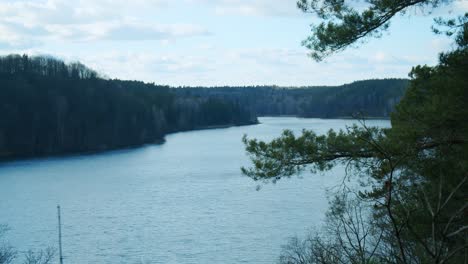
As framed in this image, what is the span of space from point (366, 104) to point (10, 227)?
63.1m

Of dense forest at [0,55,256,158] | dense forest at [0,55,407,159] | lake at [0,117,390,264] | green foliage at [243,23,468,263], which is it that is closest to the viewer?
green foliage at [243,23,468,263]

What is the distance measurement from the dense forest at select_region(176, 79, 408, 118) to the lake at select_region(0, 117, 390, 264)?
22427mm

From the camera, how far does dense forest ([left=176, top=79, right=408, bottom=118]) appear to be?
249 ft

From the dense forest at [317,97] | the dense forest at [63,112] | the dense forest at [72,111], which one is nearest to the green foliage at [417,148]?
the dense forest at [72,111]

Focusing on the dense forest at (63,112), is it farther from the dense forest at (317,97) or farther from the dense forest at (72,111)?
the dense forest at (317,97)

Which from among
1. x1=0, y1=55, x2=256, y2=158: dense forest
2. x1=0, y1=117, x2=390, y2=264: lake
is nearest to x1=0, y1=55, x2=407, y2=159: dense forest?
x1=0, y1=55, x2=256, y2=158: dense forest

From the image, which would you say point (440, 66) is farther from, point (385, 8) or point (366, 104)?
point (366, 104)

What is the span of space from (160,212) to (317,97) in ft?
282

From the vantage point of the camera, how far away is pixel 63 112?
168 ft

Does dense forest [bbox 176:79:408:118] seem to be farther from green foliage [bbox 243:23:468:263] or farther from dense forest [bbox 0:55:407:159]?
green foliage [bbox 243:23:468:263]

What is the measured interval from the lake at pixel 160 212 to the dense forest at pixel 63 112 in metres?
13.9

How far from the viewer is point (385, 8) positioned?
6.34 metres

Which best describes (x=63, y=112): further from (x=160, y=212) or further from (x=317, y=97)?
(x=317, y=97)

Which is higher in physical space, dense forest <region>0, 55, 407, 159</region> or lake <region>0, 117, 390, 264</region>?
dense forest <region>0, 55, 407, 159</region>
